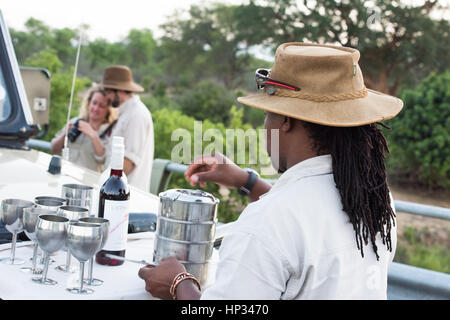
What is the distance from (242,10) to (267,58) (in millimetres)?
2363

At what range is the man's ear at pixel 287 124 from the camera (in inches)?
69.0

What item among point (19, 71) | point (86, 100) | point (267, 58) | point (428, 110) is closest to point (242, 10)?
point (267, 58)

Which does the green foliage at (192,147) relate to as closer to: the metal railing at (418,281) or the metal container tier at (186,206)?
the metal railing at (418,281)

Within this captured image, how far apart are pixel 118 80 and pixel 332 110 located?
3.64 metres

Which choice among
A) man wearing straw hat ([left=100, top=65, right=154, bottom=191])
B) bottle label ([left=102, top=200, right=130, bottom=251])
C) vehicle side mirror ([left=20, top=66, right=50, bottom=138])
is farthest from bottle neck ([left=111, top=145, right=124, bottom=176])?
man wearing straw hat ([left=100, top=65, right=154, bottom=191])

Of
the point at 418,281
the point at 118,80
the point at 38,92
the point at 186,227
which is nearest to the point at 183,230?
the point at 186,227

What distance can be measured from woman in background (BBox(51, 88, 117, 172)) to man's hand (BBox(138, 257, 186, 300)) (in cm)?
290

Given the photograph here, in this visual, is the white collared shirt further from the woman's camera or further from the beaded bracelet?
the woman's camera

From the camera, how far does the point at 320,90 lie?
1740 millimetres

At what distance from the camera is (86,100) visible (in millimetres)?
5281

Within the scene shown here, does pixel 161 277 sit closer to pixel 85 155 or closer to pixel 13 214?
pixel 13 214

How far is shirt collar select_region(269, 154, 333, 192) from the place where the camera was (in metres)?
1.69

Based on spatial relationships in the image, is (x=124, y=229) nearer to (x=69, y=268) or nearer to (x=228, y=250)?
(x=69, y=268)

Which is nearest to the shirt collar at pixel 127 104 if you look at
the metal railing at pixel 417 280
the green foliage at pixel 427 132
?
the metal railing at pixel 417 280
